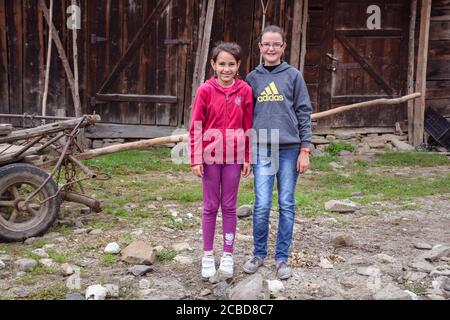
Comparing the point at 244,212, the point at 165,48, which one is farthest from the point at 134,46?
the point at 244,212

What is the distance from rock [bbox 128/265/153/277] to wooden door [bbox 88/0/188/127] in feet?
17.7

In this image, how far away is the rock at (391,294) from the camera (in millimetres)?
3457

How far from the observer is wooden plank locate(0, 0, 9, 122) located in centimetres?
894

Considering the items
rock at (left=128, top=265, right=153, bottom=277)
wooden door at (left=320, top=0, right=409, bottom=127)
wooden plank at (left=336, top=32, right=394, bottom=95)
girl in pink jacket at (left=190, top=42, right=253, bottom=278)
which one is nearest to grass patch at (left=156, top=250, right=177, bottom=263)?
rock at (left=128, top=265, right=153, bottom=277)

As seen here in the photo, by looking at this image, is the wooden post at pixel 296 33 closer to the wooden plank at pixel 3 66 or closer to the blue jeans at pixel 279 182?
the wooden plank at pixel 3 66

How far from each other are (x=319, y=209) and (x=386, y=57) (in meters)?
4.80

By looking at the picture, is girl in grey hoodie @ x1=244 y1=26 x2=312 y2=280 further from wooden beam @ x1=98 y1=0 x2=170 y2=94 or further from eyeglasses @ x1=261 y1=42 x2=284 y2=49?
wooden beam @ x1=98 y1=0 x2=170 y2=94

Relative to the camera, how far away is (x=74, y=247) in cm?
456

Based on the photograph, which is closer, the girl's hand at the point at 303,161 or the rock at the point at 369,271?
the girl's hand at the point at 303,161

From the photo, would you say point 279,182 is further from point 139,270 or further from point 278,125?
point 139,270

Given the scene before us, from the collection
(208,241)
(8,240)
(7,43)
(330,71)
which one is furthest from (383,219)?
(7,43)

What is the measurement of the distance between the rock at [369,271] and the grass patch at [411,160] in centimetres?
479

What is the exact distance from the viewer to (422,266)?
4.20 meters

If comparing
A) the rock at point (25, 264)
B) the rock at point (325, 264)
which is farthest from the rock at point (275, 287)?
the rock at point (25, 264)
